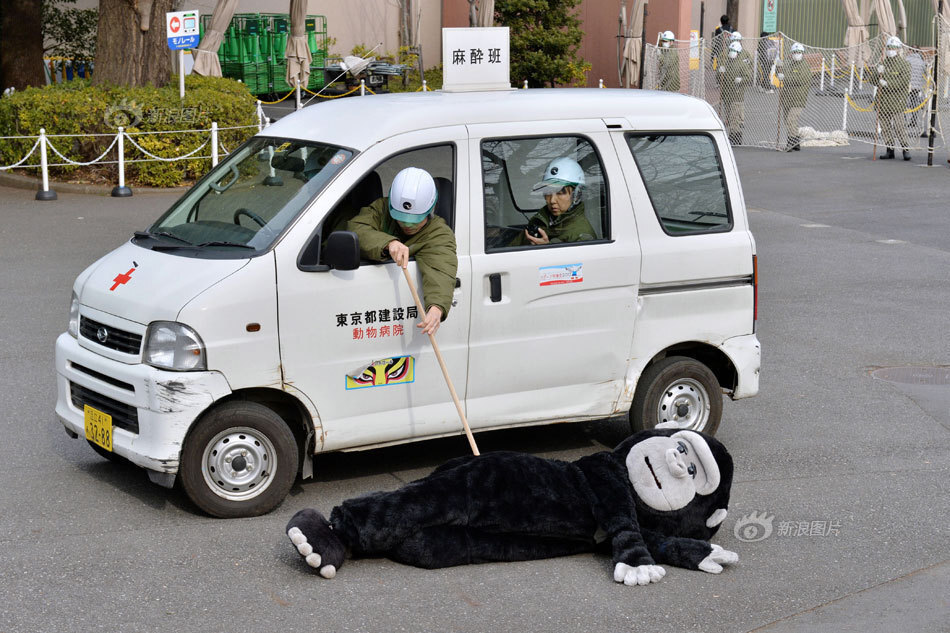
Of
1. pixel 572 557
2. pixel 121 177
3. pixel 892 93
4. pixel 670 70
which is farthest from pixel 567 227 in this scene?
pixel 670 70

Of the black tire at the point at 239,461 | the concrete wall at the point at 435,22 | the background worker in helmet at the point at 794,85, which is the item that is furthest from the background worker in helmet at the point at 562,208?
the concrete wall at the point at 435,22

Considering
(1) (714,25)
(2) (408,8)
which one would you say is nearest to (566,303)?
(2) (408,8)

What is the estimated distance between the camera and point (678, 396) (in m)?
6.74

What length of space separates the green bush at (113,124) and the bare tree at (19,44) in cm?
549

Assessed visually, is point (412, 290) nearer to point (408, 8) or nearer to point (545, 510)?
point (545, 510)

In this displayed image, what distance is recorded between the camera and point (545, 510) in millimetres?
5273

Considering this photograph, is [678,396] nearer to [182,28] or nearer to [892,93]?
[182,28]

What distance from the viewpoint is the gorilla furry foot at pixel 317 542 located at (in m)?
5.01

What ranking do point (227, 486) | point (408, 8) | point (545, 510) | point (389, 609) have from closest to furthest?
point (389, 609) < point (545, 510) < point (227, 486) < point (408, 8)

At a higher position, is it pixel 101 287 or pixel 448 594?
pixel 101 287

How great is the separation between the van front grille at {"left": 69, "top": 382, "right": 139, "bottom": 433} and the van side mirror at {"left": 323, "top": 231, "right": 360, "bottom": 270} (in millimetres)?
1185

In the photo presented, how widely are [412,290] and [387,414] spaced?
2.20ft

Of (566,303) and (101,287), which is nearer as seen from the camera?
(101,287)

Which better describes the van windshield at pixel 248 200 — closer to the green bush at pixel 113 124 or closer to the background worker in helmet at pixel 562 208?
the background worker in helmet at pixel 562 208
